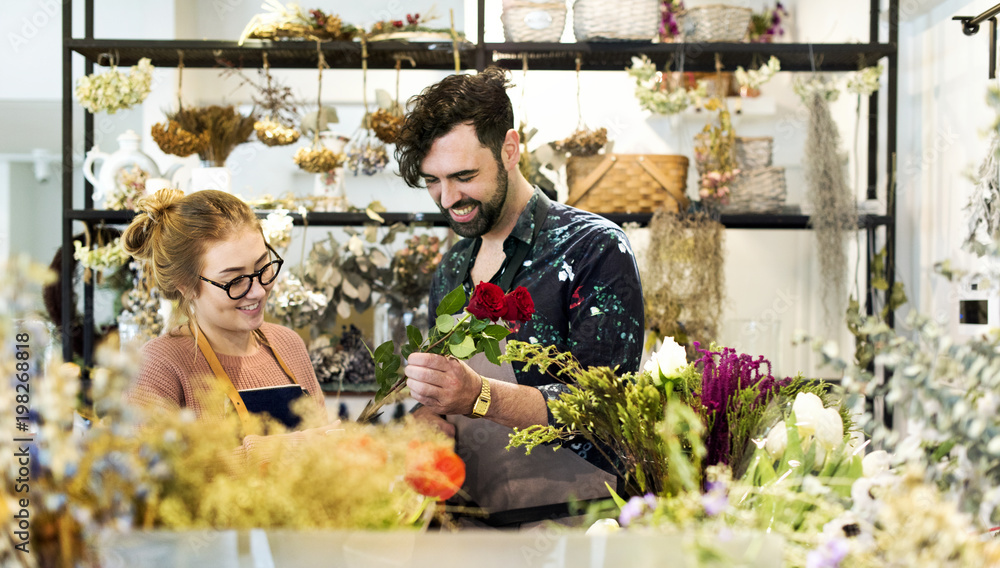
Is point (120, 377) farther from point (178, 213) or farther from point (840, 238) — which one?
point (840, 238)

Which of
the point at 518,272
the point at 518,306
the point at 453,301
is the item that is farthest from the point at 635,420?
the point at 518,272

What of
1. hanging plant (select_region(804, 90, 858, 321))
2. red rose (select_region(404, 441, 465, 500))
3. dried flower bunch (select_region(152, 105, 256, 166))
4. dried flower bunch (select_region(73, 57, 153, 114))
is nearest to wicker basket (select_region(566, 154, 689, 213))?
hanging plant (select_region(804, 90, 858, 321))

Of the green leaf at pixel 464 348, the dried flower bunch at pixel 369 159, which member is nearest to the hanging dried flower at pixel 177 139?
the dried flower bunch at pixel 369 159

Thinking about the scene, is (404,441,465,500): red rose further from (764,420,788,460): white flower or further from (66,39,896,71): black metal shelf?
(66,39,896,71): black metal shelf

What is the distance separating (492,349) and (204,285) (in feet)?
2.14

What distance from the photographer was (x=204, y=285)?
1328 millimetres

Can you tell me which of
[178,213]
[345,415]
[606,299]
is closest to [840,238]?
[606,299]

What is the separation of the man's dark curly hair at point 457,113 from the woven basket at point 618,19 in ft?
4.34

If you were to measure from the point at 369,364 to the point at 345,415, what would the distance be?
1.51 meters

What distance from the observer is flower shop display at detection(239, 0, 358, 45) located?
2.71 meters

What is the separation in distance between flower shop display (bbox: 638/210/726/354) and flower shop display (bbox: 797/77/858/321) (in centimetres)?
40

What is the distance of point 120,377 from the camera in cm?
46

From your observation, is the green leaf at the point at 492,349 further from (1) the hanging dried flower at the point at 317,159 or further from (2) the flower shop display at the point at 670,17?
(2) the flower shop display at the point at 670,17

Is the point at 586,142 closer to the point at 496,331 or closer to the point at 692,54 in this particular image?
the point at 692,54
